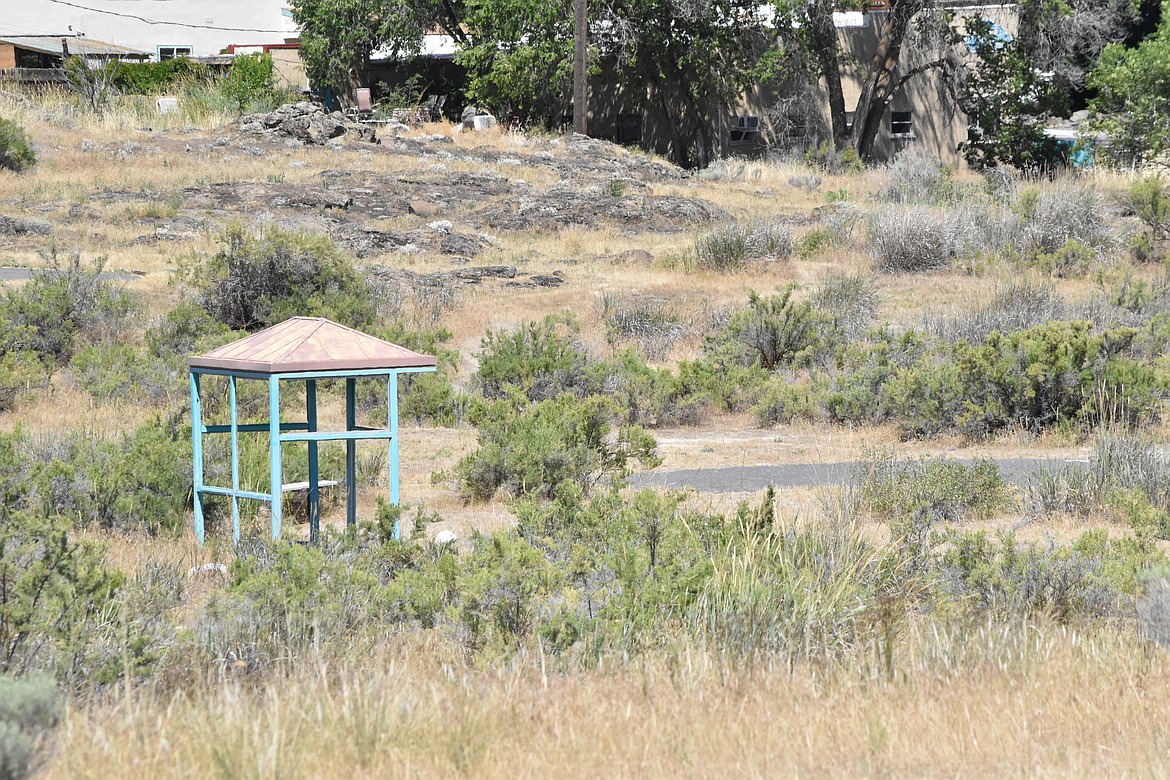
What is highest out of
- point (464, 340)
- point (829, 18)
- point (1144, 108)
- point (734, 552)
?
point (829, 18)

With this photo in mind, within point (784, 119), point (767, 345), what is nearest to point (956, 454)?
point (767, 345)

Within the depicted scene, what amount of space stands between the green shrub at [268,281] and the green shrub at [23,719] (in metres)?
11.9

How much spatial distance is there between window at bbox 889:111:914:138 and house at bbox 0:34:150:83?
27134mm

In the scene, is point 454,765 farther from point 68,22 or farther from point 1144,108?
point 68,22

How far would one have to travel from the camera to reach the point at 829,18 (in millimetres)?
36781

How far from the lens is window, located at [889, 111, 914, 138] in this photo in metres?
42.2

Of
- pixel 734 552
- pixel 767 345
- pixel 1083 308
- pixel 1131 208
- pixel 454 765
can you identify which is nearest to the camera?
pixel 454 765

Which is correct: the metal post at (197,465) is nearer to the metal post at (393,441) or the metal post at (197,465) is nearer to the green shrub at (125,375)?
the metal post at (393,441)

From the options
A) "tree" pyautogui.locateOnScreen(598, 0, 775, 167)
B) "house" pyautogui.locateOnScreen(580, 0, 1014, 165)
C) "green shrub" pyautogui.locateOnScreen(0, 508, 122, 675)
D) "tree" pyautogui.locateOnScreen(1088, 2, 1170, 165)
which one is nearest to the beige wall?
"house" pyautogui.locateOnScreen(580, 0, 1014, 165)

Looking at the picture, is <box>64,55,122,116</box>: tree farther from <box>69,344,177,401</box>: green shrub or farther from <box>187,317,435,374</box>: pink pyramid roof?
<box>187,317,435,374</box>: pink pyramid roof

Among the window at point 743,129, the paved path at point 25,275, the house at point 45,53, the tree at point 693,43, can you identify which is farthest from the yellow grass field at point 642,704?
the house at point 45,53

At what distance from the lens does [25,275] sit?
674 inches

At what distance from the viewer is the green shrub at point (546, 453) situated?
8.70 metres

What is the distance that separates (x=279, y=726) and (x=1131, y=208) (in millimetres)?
22292
